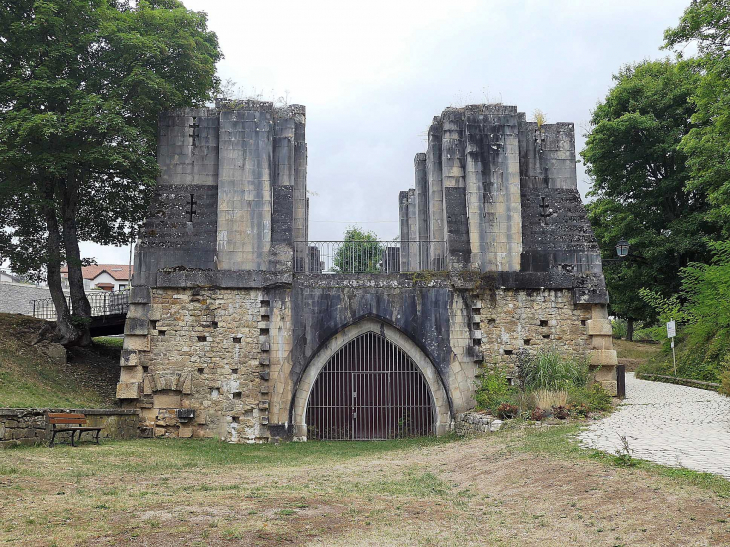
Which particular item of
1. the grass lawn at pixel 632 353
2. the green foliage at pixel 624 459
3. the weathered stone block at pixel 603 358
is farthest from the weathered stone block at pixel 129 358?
the grass lawn at pixel 632 353

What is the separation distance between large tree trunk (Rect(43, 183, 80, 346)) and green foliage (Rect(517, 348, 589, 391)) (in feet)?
37.9

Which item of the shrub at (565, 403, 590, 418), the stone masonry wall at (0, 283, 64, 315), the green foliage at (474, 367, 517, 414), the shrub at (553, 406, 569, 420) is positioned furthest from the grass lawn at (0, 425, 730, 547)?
the stone masonry wall at (0, 283, 64, 315)

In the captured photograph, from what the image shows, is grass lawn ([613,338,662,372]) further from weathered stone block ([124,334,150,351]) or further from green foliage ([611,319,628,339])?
weathered stone block ([124,334,150,351])

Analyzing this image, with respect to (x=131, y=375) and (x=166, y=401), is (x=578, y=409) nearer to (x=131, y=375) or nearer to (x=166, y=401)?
(x=166, y=401)

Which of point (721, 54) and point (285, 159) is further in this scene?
point (285, 159)

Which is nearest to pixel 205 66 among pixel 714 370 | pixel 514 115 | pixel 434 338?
pixel 514 115

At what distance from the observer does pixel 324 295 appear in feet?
54.3

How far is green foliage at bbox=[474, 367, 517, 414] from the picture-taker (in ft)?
51.3

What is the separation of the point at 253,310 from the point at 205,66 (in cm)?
682

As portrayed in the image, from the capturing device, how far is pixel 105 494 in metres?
8.23

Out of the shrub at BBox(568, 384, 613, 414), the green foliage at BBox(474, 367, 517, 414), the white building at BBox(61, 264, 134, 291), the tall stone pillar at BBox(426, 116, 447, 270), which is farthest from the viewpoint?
the white building at BBox(61, 264, 134, 291)

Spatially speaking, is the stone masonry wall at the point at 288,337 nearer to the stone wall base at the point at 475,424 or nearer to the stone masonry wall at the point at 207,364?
the stone masonry wall at the point at 207,364

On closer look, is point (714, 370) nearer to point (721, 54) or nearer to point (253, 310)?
point (721, 54)

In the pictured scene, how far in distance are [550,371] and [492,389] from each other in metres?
1.36
